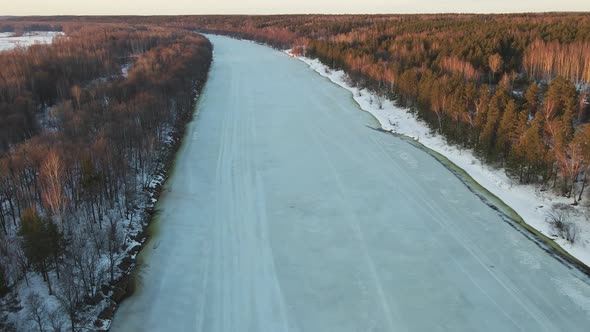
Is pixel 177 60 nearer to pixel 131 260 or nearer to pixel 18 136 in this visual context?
pixel 18 136

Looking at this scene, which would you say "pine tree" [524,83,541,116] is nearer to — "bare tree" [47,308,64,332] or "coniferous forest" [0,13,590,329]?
"coniferous forest" [0,13,590,329]

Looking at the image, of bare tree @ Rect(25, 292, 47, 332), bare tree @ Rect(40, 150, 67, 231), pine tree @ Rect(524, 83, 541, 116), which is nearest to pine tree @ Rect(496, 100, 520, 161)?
pine tree @ Rect(524, 83, 541, 116)

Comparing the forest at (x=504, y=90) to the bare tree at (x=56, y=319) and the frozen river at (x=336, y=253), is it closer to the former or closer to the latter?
the frozen river at (x=336, y=253)

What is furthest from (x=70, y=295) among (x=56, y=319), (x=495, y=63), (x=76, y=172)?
(x=495, y=63)

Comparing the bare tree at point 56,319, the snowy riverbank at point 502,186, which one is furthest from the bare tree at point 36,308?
the snowy riverbank at point 502,186

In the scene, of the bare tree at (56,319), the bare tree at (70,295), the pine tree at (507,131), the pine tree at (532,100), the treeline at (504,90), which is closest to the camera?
the bare tree at (56,319)

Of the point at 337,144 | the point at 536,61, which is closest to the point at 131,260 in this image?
the point at 337,144
